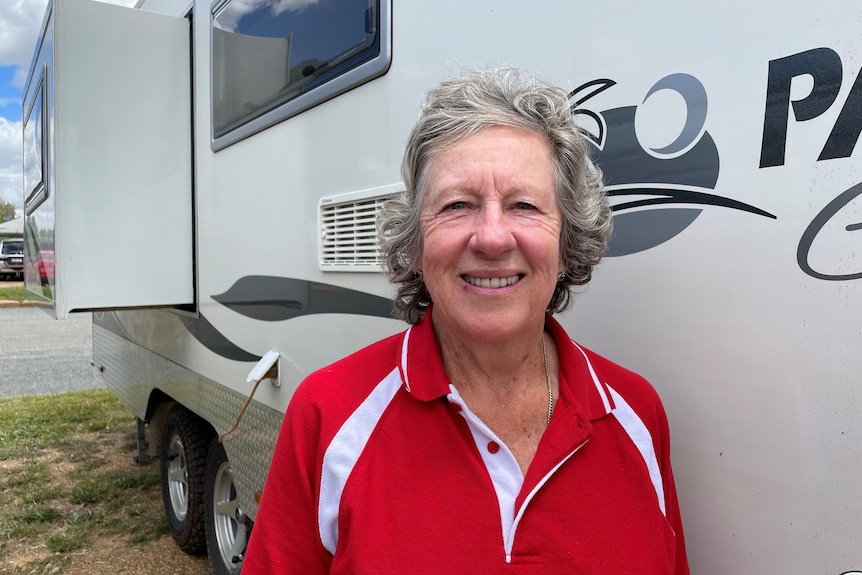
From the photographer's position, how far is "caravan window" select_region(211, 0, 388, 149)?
2.15 metres

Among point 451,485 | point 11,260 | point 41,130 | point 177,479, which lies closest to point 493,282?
point 451,485

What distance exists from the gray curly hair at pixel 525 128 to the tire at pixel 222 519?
7.61 ft

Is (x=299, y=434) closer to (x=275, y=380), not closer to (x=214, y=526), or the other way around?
(x=275, y=380)

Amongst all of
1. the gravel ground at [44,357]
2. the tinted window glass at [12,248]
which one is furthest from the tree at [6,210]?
the gravel ground at [44,357]

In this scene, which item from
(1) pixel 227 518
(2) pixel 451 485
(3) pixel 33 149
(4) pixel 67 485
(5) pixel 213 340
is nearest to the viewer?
(2) pixel 451 485

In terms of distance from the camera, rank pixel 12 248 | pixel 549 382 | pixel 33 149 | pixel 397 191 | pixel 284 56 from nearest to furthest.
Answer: pixel 549 382
pixel 397 191
pixel 284 56
pixel 33 149
pixel 12 248

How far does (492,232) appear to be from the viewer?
1260mm

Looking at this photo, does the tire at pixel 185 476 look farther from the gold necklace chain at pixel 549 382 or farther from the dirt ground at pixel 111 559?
the gold necklace chain at pixel 549 382

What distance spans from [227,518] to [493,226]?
2.76m

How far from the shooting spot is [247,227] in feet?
9.31

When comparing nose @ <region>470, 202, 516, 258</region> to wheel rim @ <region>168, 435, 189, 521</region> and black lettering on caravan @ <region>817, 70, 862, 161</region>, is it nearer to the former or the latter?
black lettering on caravan @ <region>817, 70, 862, 161</region>

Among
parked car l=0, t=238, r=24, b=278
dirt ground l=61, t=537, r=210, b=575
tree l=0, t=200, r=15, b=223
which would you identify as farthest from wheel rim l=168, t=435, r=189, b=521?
tree l=0, t=200, r=15, b=223

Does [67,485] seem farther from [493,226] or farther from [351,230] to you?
[493,226]

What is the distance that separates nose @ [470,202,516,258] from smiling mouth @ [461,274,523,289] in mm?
51
